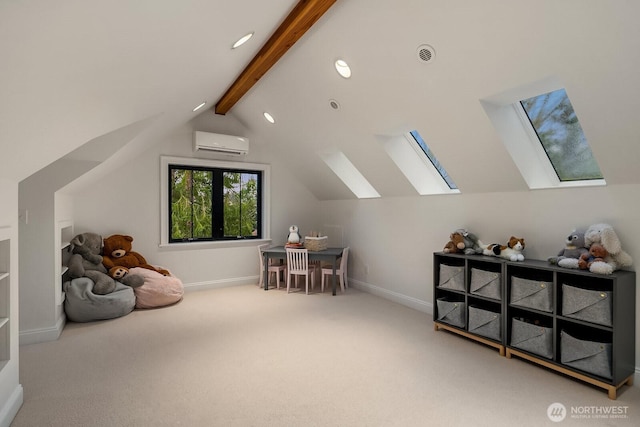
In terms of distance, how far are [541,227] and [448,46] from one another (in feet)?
5.77

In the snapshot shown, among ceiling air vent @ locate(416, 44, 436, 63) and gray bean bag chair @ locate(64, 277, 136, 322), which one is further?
gray bean bag chair @ locate(64, 277, 136, 322)

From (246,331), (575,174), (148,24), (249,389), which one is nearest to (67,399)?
(249,389)

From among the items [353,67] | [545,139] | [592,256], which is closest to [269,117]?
[353,67]

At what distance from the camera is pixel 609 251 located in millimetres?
2318

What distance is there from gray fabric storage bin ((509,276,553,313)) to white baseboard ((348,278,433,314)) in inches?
49.6

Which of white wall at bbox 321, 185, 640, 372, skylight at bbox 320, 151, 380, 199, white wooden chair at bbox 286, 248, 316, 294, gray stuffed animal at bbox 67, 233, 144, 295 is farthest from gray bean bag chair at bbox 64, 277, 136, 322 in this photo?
white wall at bbox 321, 185, 640, 372

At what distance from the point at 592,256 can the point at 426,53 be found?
1.86 m

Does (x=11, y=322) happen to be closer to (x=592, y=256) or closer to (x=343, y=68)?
(x=343, y=68)

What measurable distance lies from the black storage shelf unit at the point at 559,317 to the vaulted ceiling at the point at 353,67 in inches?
29.8

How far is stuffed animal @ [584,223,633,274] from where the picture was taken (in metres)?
2.27

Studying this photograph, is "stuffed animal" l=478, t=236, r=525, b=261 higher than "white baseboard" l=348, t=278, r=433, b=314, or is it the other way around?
"stuffed animal" l=478, t=236, r=525, b=261

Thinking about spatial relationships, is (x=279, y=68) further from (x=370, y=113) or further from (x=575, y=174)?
(x=575, y=174)

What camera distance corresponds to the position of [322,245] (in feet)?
16.4

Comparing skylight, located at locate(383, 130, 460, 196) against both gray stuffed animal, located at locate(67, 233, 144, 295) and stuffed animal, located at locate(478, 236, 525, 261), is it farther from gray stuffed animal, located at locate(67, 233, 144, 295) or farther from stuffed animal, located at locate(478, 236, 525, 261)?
gray stuffed animal, located at locate(67, 233, 144, 295)
